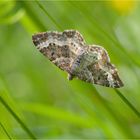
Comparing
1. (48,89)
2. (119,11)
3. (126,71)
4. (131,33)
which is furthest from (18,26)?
(131,33)

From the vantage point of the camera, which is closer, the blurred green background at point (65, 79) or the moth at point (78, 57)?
the moth at point (78, 57)

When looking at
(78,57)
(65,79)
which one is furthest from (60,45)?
(65,79)

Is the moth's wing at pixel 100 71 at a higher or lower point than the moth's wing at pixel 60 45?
lower

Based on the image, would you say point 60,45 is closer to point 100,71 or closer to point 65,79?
point 100,71

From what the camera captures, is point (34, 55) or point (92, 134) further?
point (34, 55)

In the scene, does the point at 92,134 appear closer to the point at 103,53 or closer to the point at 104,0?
the point at 103,53

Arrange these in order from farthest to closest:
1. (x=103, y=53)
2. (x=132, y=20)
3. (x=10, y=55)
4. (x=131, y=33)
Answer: (x=10, y=55) → (x=132, y=20) → (x=131, y=33) → (x=103, y=53)
